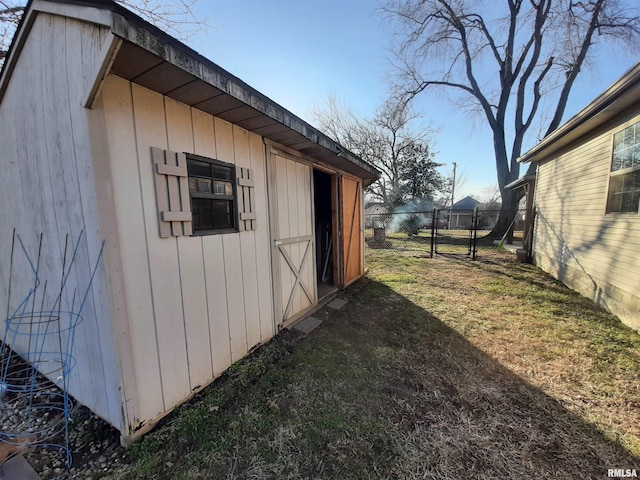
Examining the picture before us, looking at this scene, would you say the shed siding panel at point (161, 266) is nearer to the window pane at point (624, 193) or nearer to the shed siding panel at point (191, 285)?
the shed siding panel at point (191, 285)

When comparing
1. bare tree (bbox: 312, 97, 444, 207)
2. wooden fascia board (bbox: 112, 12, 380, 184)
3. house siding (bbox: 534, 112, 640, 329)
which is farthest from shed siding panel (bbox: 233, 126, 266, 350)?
bare tree (bbox: 312, 97, 444, 207)

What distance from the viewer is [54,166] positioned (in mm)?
1804

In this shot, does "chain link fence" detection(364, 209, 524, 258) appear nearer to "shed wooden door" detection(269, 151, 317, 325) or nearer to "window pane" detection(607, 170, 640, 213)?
"window pane" detection(607, 170, 640, 213)

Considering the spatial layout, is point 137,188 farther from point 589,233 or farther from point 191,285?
point 589,233

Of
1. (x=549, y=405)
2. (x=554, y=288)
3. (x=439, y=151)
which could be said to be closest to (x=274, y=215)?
(x=549, y=405)

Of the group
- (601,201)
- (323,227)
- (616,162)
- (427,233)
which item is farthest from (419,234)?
(616,162)

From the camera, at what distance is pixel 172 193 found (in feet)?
6.36

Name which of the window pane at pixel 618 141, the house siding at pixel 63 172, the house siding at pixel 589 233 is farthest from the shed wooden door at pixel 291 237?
the window pane at pixel 618 141

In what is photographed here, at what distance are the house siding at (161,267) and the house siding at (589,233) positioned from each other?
5.32 m

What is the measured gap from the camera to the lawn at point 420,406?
1.60 m

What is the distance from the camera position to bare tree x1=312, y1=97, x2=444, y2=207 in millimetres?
17281

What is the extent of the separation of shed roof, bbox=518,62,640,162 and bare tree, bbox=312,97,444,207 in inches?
501

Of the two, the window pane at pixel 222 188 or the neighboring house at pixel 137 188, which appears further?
the window pane at pixel 222 188

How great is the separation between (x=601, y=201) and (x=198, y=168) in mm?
6392
